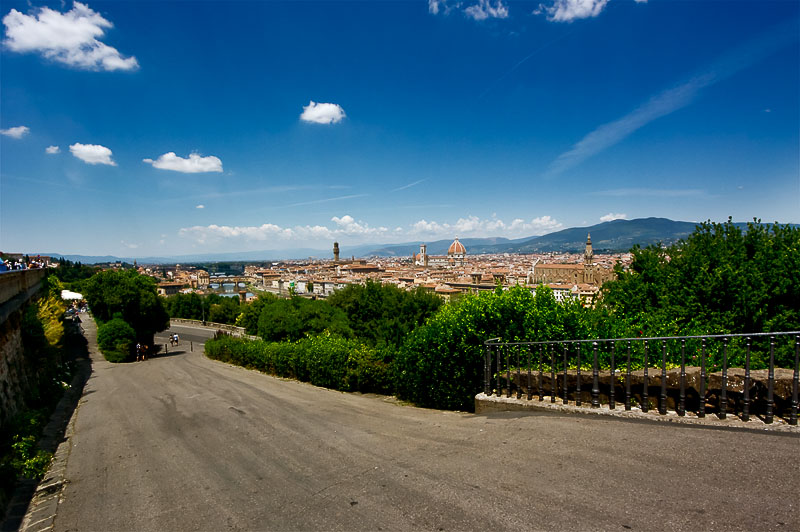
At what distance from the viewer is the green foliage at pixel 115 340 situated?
83.3 feet

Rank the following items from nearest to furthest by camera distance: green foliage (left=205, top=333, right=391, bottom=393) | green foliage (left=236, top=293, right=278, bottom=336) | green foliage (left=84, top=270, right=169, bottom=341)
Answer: green foliage (left=205, top=333, right=391, bottom=393) → green foliage (left=84, top=270, right=169, bottom=341) → green foliage (left=236, top=293, right=278, bottom=336)

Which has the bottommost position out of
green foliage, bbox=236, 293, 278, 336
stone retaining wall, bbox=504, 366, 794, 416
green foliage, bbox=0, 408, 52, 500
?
green foliage, bbox=236, 293, 278, 336

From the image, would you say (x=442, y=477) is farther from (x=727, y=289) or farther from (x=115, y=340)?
(x=115, y=340)

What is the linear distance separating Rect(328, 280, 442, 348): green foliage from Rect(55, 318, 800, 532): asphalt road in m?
10.5

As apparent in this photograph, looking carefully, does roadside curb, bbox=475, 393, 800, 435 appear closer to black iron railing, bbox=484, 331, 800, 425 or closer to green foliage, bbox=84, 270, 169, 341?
black iron railing, bbox=484, 331, 800, 425

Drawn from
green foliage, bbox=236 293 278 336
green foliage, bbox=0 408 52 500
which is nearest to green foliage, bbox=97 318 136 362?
green foliage, bbox=236 293 278 336

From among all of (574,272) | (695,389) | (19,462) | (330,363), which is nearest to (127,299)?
(330,363)

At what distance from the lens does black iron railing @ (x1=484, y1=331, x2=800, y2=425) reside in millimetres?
4277

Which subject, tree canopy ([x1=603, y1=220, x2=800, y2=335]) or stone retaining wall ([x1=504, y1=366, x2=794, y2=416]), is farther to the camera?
tree canopy ([x1=603, y1=220, x2=800, y2=335])

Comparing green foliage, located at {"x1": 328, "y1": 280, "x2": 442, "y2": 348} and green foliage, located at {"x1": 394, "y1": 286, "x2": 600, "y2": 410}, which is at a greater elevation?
green foliage, located at {"x1": 394, "y1": 286, "x2": 600, "y2": 410}

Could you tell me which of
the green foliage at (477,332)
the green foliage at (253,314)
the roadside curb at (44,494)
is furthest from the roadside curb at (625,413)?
the green foliage at (253,314)

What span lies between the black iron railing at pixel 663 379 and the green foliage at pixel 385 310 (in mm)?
9788

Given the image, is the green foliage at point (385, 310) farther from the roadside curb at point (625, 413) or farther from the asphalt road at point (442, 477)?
the asphalt road at point (442, 477)

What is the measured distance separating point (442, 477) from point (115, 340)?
2798 centimetres
